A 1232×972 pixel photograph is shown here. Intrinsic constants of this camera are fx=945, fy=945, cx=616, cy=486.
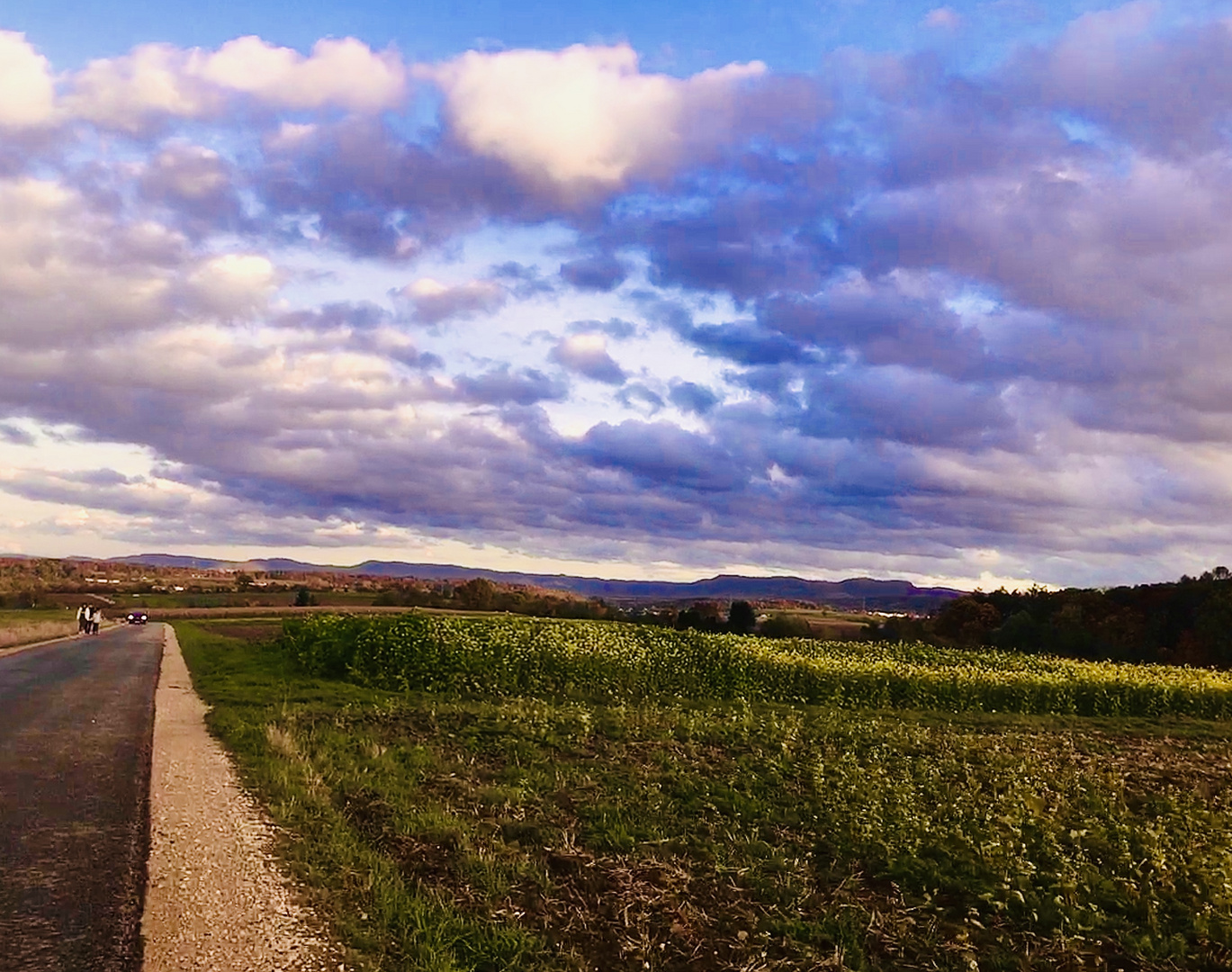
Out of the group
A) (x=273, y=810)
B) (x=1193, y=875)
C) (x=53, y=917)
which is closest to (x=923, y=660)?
(x=1193, y=875)

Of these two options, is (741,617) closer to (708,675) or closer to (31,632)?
(708,675)

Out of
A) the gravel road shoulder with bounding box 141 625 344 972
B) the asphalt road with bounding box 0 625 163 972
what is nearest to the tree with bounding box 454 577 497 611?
the asphalt road with bounding box 0 625 163 972

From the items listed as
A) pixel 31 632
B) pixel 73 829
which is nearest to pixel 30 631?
pixel 31 632

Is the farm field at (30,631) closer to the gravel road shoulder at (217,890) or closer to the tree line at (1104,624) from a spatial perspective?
the gravel road shoulder at (217,890)

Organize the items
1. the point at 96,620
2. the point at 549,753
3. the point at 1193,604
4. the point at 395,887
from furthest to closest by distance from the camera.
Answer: the point at 96,620 → the point at 1193,604 → the point at 549,753 → the point at 395,887

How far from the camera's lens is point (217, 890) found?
7.21 meters

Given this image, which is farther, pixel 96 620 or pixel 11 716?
pixel 96 620

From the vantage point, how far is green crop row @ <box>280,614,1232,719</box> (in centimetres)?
2266

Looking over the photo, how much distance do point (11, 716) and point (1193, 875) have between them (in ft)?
58.6

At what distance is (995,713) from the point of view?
73.4 feet

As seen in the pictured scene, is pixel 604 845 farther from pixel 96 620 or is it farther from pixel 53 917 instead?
pixel 96 620

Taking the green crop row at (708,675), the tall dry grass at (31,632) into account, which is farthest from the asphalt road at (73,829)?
the tall dry grass at (31,632)

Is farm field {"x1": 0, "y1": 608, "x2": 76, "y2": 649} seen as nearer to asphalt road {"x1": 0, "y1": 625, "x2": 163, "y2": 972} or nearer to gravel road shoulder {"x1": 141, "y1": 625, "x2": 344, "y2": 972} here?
asphalt road {"x1": 0, "y1": 625, "x2": 163, "y2": 972}

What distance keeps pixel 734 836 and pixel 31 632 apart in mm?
45676
